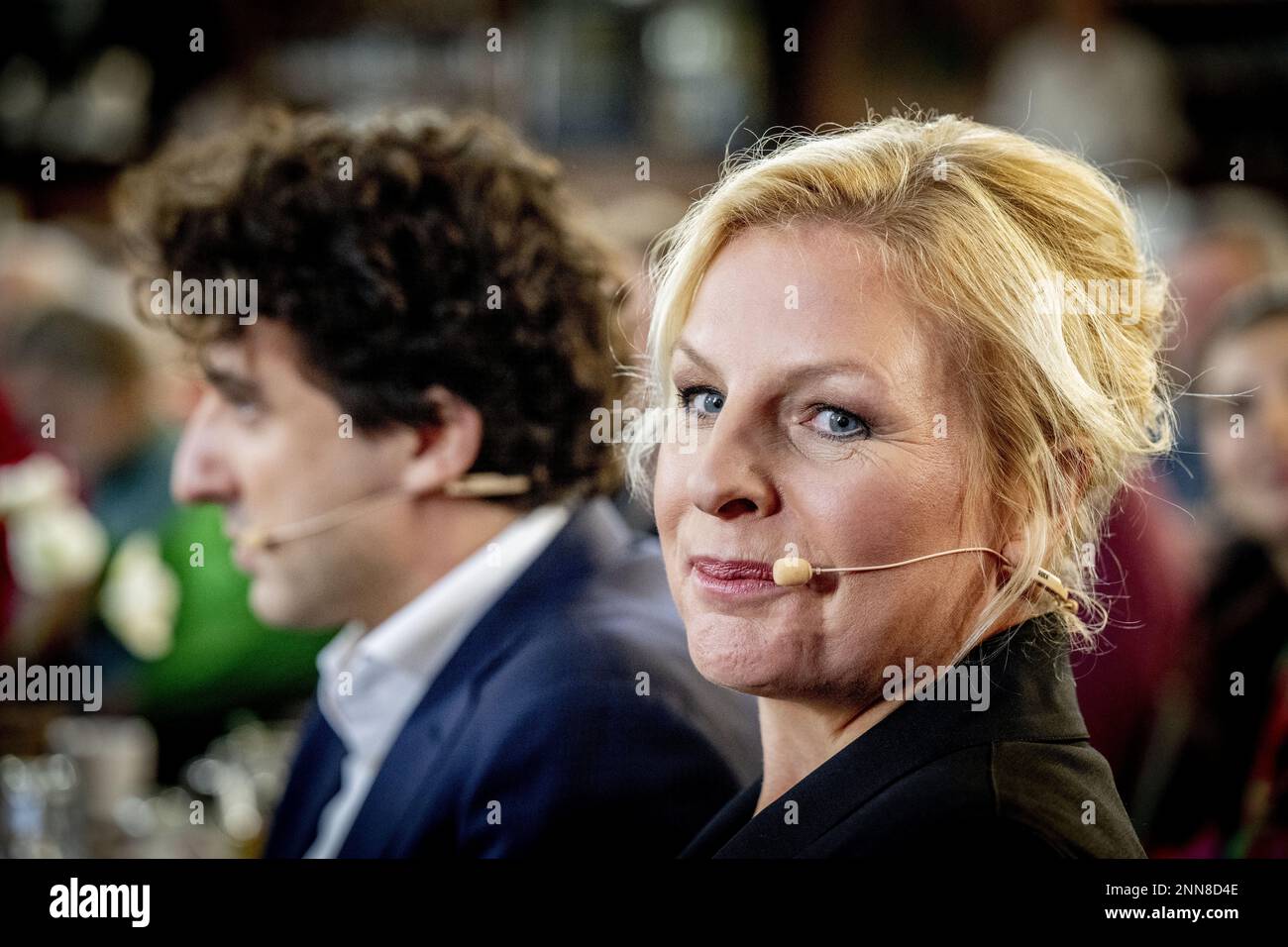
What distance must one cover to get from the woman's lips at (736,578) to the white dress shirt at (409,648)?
44 cm

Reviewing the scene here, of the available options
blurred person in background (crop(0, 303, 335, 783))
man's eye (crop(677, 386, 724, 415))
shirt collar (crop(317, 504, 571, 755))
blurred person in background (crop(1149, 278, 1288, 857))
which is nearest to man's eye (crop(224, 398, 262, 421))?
shirt collar (crop(317, 504, 571, 755))

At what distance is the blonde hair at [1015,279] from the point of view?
77cm

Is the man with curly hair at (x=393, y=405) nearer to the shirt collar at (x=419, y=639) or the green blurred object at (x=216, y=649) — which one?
the shirt collar at (x=419, y=639)

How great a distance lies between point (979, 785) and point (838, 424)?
8.4 inches

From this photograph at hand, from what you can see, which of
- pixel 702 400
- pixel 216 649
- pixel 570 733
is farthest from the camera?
pixel 216 649

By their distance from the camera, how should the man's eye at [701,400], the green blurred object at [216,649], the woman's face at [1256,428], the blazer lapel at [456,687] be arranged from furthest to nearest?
the green blurred object at [216,649]
the woman's face at [1256,428]
the blazer lapel at [456,687]
the man's eye at [701,400]

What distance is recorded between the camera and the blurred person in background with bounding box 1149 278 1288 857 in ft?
5.56

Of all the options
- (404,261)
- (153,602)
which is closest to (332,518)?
(404,261)

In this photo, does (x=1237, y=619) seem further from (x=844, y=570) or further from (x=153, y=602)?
(x=153, y=602)

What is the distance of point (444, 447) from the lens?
1.31m

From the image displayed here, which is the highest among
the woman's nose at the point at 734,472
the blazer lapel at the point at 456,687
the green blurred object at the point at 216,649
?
the woman's nose at the point at 734,472

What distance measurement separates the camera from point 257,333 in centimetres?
129

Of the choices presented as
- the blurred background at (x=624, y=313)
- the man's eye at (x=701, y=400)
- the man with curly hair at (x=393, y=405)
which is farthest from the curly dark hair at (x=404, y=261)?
the man's eye at (x=701, y=400)
